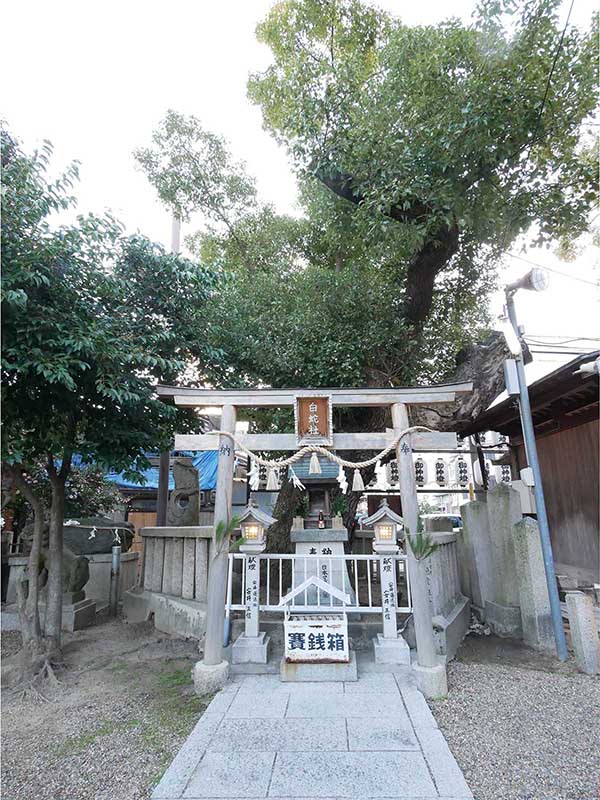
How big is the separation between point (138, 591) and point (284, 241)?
971 centimetres

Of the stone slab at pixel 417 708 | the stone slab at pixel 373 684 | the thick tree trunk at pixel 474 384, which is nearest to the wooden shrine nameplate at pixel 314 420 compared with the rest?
the stone slab at pixel 373 684

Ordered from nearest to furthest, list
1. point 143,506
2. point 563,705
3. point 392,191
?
point 563,705 → point 392,191 → point 143,506

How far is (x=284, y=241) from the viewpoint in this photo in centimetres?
1197

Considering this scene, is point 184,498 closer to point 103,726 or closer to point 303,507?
point 303,507

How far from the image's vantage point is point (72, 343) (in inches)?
173

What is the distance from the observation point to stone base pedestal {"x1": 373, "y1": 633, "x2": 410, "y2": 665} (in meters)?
5.03

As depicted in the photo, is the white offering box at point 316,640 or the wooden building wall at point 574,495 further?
the wooden building wall at point 574,495

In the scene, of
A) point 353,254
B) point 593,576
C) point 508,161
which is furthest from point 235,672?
point 353,254

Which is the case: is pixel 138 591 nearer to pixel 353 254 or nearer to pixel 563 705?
pixel 563 705

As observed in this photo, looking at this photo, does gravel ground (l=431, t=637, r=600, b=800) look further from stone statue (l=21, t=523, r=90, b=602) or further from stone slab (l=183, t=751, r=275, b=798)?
stone statue (l=21, t=523, r=90, b=602)

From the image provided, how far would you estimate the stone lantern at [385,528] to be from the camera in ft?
17.9

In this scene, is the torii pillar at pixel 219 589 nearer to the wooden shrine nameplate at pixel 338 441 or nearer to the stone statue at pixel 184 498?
the wooden shrine nameplate at pixel 338 441

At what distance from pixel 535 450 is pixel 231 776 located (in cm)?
569

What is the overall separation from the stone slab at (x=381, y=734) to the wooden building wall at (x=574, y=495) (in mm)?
6615
